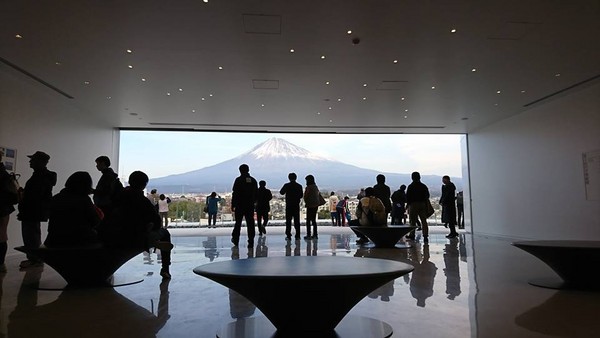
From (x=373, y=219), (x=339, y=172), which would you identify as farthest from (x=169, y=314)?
(x=339, y=172)

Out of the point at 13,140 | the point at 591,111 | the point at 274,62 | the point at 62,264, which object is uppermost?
the point at 274,62

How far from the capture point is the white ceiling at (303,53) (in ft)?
16.0

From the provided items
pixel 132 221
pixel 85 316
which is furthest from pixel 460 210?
pixel 85 316

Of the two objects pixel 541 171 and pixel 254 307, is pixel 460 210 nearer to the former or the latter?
pixel 541 171

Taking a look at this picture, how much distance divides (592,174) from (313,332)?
8633 millimetres

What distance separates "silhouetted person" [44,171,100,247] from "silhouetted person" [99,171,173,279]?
8.8 inches

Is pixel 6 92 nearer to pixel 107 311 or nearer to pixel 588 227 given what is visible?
pixel 107 311

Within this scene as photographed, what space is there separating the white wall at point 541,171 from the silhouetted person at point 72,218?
367 inches

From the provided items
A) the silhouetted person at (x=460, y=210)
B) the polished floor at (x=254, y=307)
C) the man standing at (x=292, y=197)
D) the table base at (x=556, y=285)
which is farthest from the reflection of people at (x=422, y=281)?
the silhouetted person at (x=460, y=210)

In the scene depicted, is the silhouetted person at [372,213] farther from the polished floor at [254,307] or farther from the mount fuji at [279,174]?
the mount fuji at [279,174]

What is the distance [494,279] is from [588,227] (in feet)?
19.4

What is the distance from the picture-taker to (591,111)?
805cm

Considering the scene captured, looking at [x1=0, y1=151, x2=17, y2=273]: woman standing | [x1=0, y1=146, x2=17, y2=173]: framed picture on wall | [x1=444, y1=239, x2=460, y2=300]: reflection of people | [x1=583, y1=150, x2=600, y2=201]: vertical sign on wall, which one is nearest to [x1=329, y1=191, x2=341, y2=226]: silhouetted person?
[x1=583, y1=150, x2=600, y2=201]: vertical sign on wall

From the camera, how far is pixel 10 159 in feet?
22.6
